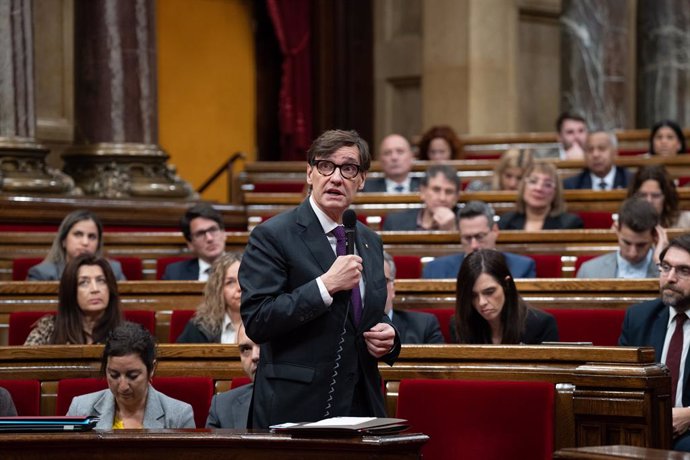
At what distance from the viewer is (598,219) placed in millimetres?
6551

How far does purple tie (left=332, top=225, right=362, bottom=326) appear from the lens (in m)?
2.86

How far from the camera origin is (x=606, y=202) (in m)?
6.70

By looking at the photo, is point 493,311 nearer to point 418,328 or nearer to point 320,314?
point 418,328

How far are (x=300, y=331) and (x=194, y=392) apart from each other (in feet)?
3.38

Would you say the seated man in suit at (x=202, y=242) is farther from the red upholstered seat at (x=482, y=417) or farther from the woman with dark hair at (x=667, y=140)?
the woman with dark hair at (x=667, y=140)

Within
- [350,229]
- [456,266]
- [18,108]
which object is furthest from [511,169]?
[350,229]

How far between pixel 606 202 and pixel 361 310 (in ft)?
13.2

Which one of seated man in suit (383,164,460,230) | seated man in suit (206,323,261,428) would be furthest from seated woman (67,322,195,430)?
seated man in suit (383,164,460,230)

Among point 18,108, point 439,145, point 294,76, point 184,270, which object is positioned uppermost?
point 294,76

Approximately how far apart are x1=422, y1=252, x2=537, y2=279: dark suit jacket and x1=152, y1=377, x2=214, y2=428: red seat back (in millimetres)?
1748

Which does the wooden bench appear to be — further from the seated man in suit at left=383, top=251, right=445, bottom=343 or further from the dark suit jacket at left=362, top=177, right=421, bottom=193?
the dark suit jacket at left=362, top=177, right=421, bottom=193

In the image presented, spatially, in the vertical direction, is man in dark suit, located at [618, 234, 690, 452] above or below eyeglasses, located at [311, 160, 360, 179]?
below

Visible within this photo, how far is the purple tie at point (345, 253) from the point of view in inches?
113

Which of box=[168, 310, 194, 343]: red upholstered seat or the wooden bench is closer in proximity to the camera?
the wooden bench
